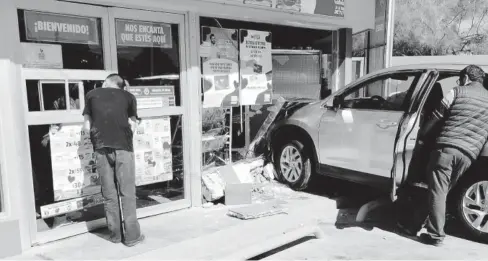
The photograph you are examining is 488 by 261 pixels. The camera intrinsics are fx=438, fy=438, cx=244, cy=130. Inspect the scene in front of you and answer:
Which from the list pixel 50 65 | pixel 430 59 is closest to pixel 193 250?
pixel 50 65

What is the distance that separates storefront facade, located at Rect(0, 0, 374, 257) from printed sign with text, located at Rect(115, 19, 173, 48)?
0.01 m

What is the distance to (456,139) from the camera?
4594 mm

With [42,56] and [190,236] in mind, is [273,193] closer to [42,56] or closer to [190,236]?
[190,236]

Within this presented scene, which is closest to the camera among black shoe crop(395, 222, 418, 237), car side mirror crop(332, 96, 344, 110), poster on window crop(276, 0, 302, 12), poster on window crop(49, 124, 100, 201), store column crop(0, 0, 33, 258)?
store column crop(0, 0, 33, 258)

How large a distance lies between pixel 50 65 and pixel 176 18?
1.65 meters

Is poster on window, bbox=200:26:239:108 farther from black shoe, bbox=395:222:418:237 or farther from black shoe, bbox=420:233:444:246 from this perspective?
black shoe, bbox=420:233:444:246

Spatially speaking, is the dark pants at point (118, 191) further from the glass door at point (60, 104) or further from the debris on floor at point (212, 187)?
the debris on floor at point (212, 187)

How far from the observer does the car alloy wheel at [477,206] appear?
15.5ft

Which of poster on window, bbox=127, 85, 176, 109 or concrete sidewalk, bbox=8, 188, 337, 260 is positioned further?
poster on window, bbox=127, 85, 176, 109

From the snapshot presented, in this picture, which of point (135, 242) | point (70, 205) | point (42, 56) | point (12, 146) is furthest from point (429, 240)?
point (42, 56)

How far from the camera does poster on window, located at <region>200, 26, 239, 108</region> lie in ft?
20.1

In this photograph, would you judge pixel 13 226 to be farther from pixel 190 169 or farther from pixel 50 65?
pixel 190 169

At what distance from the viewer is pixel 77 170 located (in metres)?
4.78

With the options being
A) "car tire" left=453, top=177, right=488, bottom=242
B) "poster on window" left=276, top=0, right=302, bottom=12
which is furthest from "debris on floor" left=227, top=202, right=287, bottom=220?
"poster on window" left=276, top=0, right=302, bottom=12
